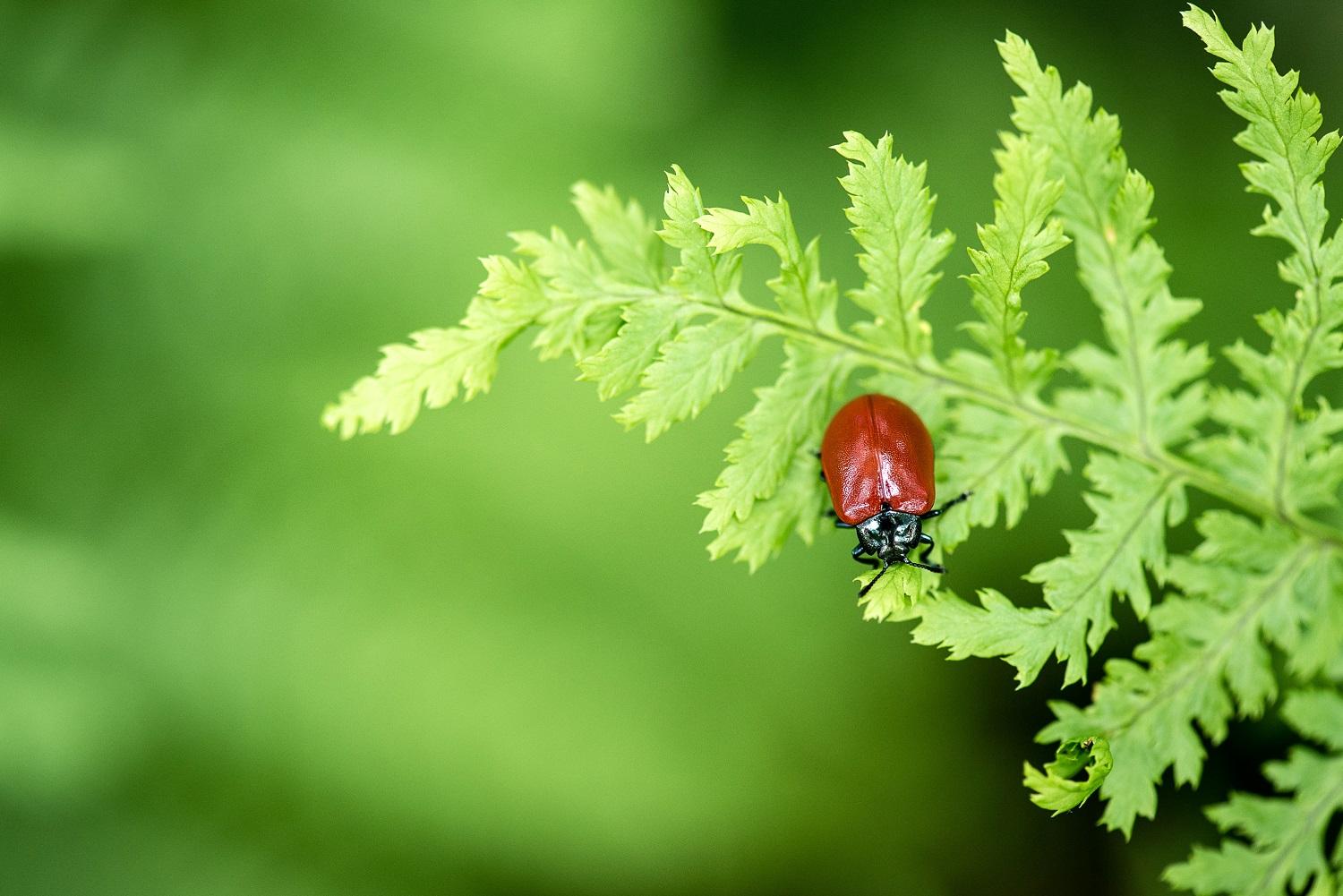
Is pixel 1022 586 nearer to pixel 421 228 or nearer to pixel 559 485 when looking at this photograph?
pixel 559 485

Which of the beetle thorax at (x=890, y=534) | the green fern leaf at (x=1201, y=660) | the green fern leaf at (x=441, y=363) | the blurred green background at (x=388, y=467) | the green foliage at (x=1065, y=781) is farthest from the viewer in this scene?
the blurred green background at (x=388, y=467)

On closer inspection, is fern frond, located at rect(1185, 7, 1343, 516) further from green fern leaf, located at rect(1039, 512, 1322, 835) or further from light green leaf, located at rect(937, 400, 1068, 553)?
light green leaf, located at rect(937, 400, 1068, 553)

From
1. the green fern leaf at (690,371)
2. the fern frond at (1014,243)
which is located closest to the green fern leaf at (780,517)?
the green fern leaf at (690,371)

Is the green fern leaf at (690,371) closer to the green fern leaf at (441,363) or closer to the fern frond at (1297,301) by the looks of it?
the green fern leaf at (441,363)

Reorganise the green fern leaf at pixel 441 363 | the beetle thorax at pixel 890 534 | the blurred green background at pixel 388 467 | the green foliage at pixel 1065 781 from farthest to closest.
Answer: the blurred green background at pixel 388 467 → the beetle thorax at pixel 890 534 → the green fern leaf at pixel 441 363 → the green foliage at pixel 1065 781

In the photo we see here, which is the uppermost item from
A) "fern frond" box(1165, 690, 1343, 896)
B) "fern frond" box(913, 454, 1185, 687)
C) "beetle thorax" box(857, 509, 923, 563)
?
"beetle thorax" box(857, 509, 923, 563)

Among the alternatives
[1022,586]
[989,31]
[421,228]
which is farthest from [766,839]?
[989,31]

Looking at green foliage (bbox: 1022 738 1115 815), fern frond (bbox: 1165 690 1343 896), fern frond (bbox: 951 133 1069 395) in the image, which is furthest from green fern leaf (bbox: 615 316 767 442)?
fern frond (bbox: 1165 690 1343 896)
